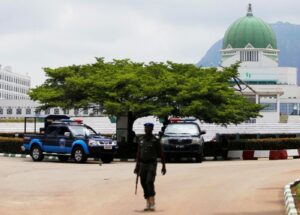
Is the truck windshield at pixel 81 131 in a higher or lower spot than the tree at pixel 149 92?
lower

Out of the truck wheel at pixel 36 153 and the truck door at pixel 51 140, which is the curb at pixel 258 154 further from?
the truck wheel at pixel 36 153

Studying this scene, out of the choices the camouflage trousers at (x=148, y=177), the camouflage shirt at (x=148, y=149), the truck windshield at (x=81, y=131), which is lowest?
the camouflage trousers at (x=148, y=177)

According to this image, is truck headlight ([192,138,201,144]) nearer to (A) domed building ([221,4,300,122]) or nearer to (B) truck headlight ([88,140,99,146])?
(B) truck headlight ([88,140,99,146])

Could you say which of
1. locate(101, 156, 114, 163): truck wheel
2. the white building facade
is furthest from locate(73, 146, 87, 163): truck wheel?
the white building facade

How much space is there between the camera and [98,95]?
3656 cm

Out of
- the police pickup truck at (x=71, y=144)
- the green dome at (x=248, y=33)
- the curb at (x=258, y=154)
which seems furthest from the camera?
the green dome at (x=248, y=33)

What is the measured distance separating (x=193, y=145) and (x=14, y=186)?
46.5 feet

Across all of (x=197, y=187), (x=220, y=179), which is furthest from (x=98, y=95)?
(x=197, y=187)

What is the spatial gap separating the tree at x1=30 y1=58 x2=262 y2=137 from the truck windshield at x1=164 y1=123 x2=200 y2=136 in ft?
5.59

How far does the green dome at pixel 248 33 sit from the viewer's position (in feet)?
399

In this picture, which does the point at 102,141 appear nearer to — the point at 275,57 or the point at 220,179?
the point at 220,179

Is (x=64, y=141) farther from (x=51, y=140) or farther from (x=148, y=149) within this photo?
(x=148, y=149)

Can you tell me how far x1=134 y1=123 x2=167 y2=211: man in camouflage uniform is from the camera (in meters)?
14.4

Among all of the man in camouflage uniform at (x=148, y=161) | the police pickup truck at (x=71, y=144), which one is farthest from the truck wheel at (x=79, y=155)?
the man in camouflage uniform at (x=148, y=161)
